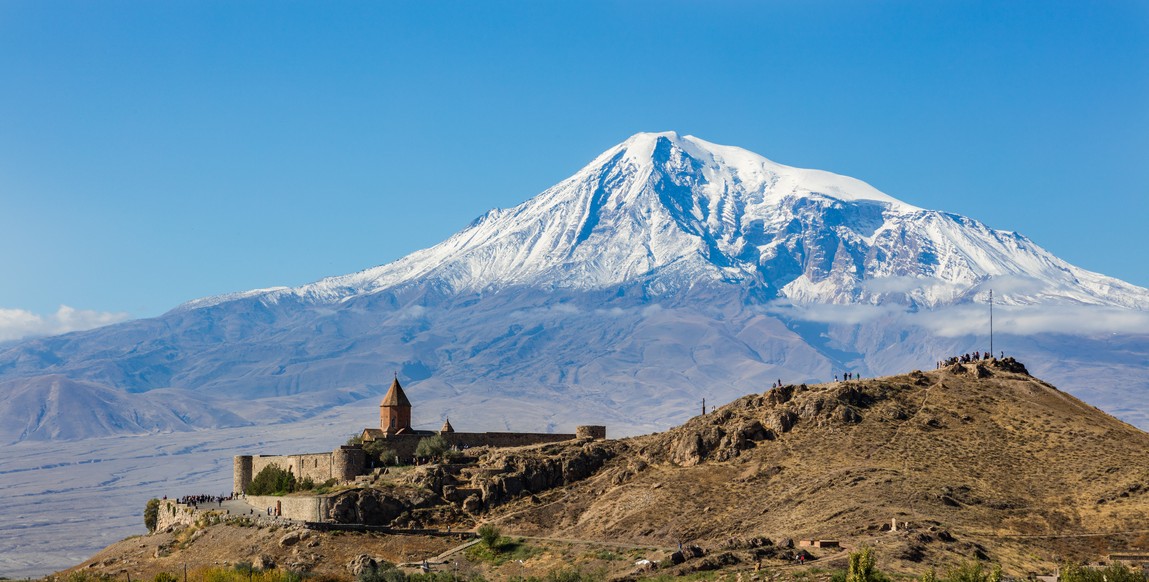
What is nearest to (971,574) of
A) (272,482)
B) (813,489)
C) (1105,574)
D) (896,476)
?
(1105,574)

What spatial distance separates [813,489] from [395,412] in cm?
3103

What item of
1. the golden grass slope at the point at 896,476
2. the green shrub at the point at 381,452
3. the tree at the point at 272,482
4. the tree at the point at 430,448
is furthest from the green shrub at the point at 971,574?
the tree at the point at 272,482

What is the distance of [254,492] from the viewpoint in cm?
9131

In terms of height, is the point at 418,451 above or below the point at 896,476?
above

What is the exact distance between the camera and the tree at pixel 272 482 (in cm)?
8931

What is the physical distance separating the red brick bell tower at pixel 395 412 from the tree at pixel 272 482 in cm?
753

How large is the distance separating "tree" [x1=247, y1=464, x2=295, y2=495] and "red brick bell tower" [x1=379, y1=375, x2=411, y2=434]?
7.53m

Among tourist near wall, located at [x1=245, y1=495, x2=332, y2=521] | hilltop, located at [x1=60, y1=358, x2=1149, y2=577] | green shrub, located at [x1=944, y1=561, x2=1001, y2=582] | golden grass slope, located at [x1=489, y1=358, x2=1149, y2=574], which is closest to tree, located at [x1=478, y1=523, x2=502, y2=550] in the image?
hilltop, located at [x1=60, y1=358, x2=1149, y2=577]

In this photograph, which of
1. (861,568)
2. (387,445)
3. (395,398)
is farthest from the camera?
(395,398)

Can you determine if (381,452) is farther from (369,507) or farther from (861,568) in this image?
(861,568)

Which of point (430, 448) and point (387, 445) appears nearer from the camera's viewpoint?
point (430, 448)

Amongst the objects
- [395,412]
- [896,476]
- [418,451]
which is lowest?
[896,476]

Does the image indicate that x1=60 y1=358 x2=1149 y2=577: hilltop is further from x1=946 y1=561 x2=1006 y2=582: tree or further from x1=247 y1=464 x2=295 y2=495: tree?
x1=247 y1=464 x2=295 y2=495: tree

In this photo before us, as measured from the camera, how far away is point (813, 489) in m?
75.9
